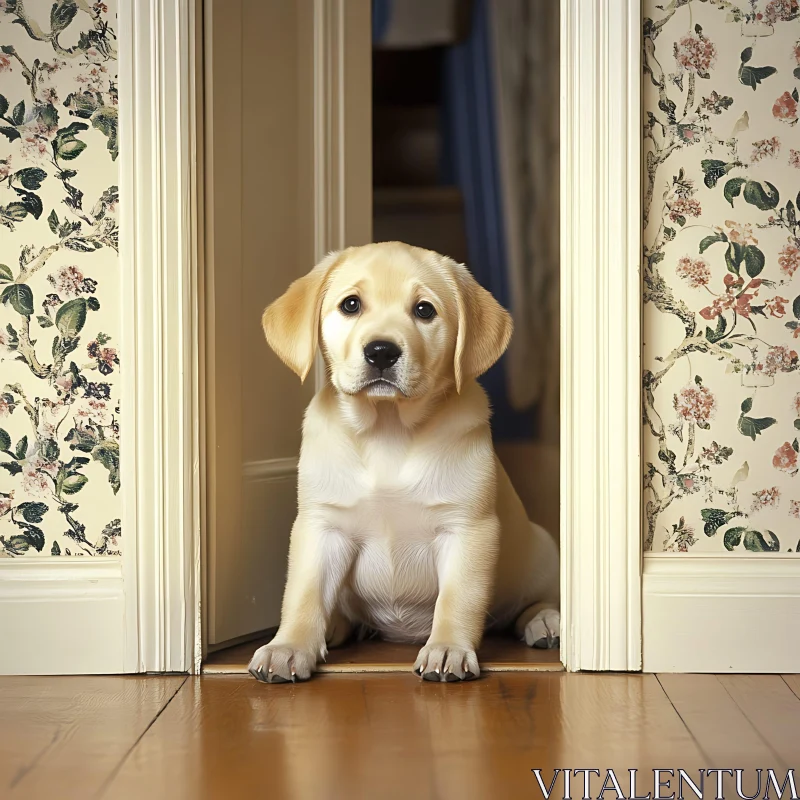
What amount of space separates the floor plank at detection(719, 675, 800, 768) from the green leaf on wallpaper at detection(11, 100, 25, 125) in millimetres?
1954

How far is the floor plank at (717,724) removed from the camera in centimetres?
148

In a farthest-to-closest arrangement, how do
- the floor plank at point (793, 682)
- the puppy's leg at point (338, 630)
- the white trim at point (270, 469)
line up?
the white trim at point (270, 469) → the puppy's leg at point (338, 630) → the floor plank at point (793, 682)

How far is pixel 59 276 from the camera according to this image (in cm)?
205

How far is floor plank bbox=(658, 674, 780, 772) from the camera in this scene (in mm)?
1477

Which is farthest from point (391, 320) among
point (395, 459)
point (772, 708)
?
point (772, 708)

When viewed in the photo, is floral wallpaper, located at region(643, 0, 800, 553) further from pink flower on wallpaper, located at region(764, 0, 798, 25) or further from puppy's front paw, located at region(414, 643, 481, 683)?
puppy's front paw, located at region(414, 643, 481, 683)

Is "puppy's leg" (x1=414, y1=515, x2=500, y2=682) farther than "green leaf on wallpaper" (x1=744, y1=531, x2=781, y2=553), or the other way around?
"green leaf on wallpaper" (x1=744, y1=531, x2=781, y2=553)

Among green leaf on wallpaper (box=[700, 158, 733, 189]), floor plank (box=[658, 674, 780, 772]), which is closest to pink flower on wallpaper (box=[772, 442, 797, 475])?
floor plank (box=[658, 674, 780, 772])

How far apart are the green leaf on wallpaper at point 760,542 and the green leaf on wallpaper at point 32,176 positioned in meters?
1.77

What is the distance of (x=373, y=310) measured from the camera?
6.53 feet

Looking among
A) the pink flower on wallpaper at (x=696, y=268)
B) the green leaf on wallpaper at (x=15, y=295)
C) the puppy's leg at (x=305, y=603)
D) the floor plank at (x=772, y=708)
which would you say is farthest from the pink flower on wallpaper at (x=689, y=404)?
the green leaf on wallpaper at (x=15, y=295)

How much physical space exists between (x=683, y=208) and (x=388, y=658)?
124cm

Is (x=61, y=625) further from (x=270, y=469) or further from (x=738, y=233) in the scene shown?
(x=738, y=233)

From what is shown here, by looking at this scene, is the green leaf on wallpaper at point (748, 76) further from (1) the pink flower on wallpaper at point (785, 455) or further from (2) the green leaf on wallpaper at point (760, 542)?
(2) the green leaf on wallpaper at point (760, 542)
